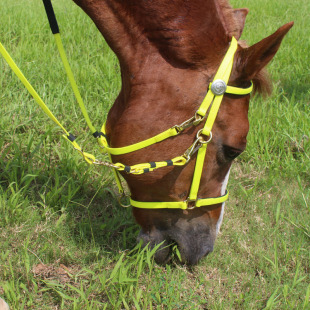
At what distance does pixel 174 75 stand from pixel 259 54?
0.38m

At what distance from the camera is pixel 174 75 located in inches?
71.5

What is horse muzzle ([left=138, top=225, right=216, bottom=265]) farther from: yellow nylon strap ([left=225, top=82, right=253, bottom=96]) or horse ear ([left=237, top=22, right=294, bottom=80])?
horse ear ([left=237, top=22, right=294, bottom=80])

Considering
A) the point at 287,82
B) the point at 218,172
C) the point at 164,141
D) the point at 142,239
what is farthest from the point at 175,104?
the point at 287,82

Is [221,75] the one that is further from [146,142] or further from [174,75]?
[146,142]

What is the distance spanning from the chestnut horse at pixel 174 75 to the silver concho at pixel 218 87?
0.04m

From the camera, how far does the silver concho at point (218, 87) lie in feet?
5.80

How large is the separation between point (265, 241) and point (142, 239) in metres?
0.94

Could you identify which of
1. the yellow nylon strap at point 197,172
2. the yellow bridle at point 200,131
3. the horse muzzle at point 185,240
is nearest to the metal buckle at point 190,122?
the yellow bridle at point 200,131

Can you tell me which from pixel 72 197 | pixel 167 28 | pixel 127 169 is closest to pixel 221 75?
pixel 167 28

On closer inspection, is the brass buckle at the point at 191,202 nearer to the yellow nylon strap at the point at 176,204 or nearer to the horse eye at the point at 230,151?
the yellow nylon strap at the point at 176,204

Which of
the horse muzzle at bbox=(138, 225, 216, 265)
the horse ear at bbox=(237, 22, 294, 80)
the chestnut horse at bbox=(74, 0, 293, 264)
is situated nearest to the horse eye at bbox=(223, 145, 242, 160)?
the chestnut horse at bbox=(74, 0, 293, 264)

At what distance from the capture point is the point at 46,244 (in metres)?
2.38

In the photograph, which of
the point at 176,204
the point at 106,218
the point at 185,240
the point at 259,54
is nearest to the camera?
the point at 259,54

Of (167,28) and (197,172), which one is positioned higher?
(167,28)
